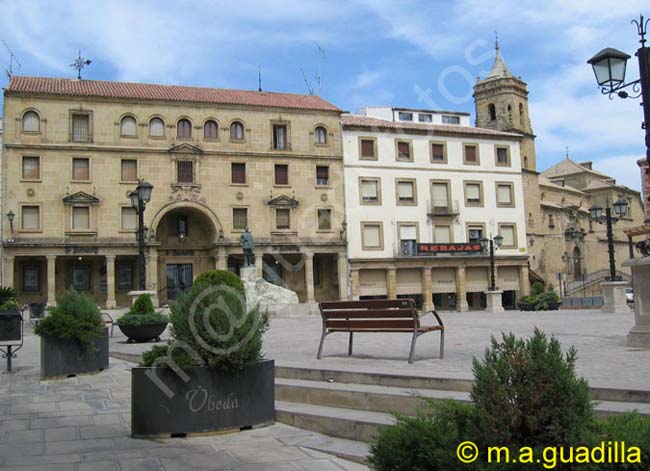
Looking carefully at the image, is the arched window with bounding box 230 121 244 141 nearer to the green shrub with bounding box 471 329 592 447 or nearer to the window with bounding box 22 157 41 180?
the window with bounding box 22 157 41 180

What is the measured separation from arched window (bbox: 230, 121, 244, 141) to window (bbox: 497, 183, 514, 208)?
782 inches

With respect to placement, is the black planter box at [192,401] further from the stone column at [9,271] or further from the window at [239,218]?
the window at [239,218]

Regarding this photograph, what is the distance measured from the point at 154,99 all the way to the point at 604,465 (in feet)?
127

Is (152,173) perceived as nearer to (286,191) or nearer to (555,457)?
(286,191)

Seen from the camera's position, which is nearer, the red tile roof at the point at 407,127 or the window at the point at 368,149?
the window at the point at 368,149

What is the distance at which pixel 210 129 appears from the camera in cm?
4016

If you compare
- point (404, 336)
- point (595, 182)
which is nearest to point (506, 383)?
point (404, 336)

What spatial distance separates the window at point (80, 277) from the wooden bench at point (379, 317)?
32.9 m

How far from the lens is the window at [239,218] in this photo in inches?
1567

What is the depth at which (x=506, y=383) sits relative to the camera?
3.31 meters

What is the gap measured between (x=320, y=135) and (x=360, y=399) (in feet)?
124

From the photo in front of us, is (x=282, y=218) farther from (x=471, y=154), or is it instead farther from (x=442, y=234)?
(x=471, y=154)

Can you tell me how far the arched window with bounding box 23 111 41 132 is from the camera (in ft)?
119

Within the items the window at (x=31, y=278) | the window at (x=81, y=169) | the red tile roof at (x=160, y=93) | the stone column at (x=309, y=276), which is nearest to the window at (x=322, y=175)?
the red tile roof at (x=160, y=93)
